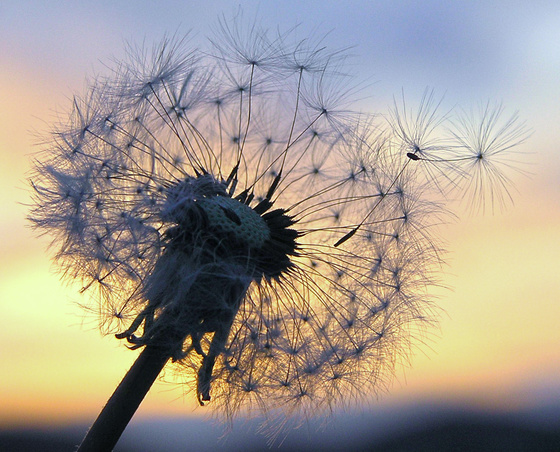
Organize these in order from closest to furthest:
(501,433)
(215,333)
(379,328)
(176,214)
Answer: (176,214), (215,333), (379,328), (501,433)

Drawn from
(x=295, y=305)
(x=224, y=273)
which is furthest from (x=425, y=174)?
(x=224, y=273)

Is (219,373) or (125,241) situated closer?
(125,241)

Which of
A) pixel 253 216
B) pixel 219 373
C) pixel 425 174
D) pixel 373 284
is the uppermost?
pixel 425 174

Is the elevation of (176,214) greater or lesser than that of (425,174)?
lesser

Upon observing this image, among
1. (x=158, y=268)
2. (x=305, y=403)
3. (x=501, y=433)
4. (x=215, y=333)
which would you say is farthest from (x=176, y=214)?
(x=501, y=433)

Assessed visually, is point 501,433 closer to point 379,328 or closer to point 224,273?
point 379,328

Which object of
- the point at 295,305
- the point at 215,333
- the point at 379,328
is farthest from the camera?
the point at 379,328
